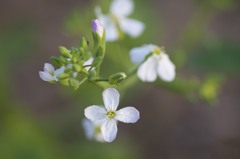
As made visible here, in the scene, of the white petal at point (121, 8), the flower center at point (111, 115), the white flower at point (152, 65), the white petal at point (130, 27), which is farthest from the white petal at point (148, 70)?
the white petal at point (121, 8)

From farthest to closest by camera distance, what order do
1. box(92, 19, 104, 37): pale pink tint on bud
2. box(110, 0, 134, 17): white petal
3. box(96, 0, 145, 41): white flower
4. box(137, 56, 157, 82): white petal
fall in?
box(110, 0, 134, 17): white petal < box(96, 0, 145, 41): white flower < box(137, 56, 157, 82): white petal < box(92, 19, 104, 37): pale pink tint on bud

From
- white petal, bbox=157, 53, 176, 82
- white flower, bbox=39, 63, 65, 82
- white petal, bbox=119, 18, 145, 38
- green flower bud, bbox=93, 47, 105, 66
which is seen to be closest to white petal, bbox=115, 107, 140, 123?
green flower bud, bbox=93, 47, 105, 66

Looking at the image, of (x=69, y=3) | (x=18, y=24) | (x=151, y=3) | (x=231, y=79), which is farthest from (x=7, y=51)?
(x=231, y=79)

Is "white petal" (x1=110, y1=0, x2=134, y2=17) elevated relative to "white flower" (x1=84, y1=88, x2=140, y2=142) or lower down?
elevated

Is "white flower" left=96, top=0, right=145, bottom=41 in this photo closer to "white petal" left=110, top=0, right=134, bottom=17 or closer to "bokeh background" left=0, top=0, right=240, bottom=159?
"white petal" left=110, top=0, right=134, bottom=17

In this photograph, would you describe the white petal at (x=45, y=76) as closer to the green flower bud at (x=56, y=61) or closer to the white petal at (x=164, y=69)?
the green flower bud at (x=56, y=61)

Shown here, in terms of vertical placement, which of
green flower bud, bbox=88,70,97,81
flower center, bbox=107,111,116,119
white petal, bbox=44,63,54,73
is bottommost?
flower center, bbox=107,111,116,119
